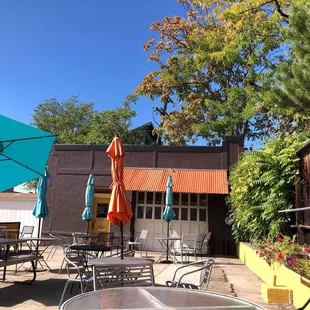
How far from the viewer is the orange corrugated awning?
1321 cm

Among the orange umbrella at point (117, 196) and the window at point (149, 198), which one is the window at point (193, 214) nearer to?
the window at point (149, 198)

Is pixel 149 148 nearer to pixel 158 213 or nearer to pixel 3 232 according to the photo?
pixel 158 213

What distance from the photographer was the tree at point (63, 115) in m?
32.0

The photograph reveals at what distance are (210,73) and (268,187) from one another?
12.9 m

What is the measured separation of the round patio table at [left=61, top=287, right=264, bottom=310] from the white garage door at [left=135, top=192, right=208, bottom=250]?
11226 millimetres

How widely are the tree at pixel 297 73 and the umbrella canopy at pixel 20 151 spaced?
4.91m

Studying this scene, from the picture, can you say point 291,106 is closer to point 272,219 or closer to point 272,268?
point 272,219

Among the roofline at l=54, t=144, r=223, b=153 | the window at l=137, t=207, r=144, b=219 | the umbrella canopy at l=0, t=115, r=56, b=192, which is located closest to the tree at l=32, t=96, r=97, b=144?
the roofline at l=54, t=144, r=223, b=153

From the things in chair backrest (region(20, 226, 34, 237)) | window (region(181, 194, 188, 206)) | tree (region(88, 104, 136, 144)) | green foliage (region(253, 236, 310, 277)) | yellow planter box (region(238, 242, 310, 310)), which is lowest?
yellow planter box (region(238, 242, 310, 310))

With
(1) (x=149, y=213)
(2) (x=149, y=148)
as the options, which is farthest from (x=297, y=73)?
(1) (x=149, y=213)

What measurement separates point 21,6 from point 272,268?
31.9ft

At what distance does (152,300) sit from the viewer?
106 inches

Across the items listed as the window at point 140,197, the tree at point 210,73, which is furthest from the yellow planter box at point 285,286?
the tree at point 210,73

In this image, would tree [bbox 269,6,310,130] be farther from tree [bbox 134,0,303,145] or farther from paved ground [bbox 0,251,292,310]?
tree [bbox 134,0,303,145]
